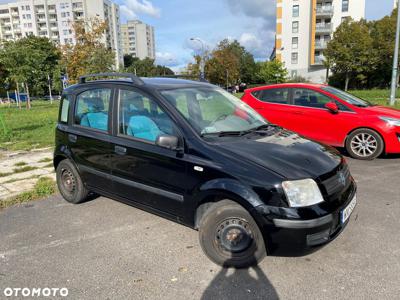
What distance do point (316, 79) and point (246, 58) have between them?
36621 mm

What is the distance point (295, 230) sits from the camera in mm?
2621

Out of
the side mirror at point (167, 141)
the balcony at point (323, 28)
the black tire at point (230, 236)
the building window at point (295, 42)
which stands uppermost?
the balcony at point (323, 28)

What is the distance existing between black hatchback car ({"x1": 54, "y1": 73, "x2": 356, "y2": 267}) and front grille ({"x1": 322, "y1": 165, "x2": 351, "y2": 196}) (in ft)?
0.04

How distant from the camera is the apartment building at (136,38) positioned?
147250mm

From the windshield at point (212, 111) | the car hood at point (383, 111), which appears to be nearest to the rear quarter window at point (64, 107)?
the windshield at point (212, 111)

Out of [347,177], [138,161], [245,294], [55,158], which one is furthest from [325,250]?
[55,158]

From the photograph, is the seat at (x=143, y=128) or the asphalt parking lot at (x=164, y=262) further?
the seat at (x=143, y=128)

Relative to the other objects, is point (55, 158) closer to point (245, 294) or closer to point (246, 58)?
point (245, 294)

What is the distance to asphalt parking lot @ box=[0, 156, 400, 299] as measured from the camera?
264 cm

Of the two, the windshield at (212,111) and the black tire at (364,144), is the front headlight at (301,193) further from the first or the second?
the black tire at (364,144)

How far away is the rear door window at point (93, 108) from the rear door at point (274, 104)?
4.54m

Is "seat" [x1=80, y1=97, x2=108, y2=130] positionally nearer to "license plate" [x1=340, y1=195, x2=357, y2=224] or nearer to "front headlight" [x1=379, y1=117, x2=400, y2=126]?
"license plate" [x1=340, y1=195, x2=357, y2=224]

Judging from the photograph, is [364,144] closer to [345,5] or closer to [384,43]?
[384,43]

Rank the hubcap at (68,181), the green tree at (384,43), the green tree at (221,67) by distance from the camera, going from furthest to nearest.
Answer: the green tree at (221,67), the green tree at (384,43), the hubcap at (68,181)
